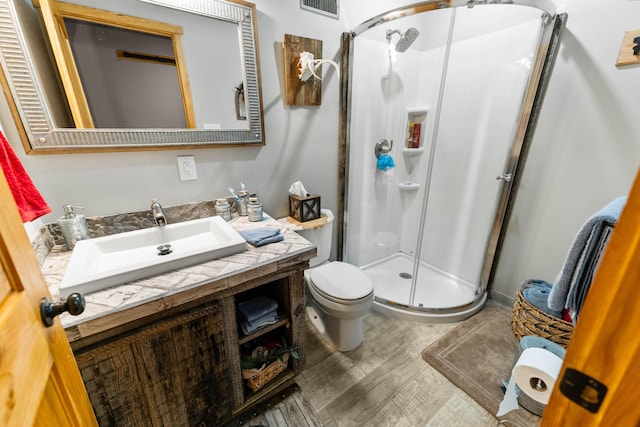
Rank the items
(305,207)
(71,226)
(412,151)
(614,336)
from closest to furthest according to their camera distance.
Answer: (614,336)
(71,226)
(305,207)
(412,151)

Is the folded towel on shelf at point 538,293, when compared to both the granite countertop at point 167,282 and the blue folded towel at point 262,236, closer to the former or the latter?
the granite countertop at point 167,282

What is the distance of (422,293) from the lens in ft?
6.36

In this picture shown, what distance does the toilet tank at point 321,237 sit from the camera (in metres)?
1.55

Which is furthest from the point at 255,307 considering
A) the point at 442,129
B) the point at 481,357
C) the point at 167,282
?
the point at 442,129

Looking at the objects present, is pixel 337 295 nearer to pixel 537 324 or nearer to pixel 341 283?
pixel 341 283

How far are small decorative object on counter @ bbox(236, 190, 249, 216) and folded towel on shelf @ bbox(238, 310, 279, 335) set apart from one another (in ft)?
1.89

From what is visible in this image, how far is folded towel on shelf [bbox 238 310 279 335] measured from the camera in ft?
3.55

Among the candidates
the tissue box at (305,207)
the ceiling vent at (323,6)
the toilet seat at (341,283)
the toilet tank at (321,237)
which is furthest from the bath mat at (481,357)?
the ceiling vent at (323,6)

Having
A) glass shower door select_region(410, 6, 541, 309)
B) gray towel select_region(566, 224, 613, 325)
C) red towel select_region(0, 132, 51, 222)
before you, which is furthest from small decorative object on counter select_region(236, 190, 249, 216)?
gray towel select_region(566, 224, 613, 325)

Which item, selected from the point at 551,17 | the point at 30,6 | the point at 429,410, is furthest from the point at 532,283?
the point at 30,6

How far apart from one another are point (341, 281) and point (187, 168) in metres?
1.03

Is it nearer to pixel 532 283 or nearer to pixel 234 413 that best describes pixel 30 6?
pixel 234 413

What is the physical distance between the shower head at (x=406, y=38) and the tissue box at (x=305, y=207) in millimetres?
1167

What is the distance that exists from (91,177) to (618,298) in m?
1.59
